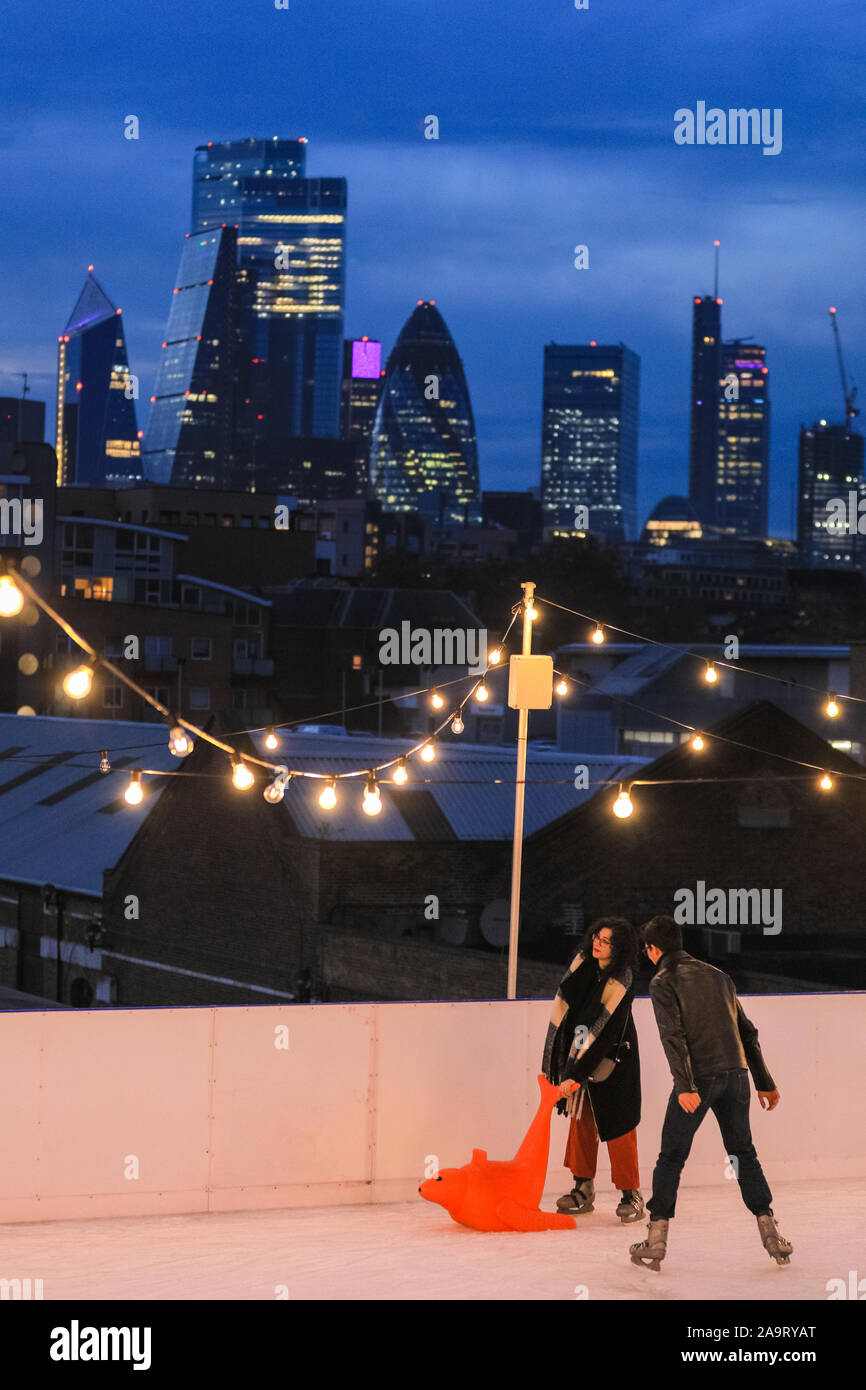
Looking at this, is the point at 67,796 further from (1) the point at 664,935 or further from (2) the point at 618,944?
(1) the point at 664,935

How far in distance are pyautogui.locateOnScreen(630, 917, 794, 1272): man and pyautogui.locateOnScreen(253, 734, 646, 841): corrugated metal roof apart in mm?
22186

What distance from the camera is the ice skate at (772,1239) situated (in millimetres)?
8453

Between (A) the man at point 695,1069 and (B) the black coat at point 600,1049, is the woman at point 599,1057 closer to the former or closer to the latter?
(B) the black coat at point 600,1049

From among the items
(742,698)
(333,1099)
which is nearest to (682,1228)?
(333,1099)

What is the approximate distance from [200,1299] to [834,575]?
5332 inches

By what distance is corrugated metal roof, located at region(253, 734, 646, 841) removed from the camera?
31969 mm

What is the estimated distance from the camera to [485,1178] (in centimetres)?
933

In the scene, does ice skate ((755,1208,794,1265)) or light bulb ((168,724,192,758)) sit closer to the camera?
ice skate ((755,1208,794,1265))

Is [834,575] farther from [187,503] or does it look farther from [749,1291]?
[749,1291]

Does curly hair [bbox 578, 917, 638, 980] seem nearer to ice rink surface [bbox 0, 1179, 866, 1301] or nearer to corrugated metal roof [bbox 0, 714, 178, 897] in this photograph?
ice rink surface [bbox 0, 1179, 866, 1301]

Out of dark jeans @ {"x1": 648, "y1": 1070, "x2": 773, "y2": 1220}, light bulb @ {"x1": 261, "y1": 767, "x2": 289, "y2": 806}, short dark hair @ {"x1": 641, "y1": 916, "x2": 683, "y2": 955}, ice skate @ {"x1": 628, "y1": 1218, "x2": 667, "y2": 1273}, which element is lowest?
ice skate @ {"x1": 628, "y1": 1218, "x2": 667, "y2": 1273}

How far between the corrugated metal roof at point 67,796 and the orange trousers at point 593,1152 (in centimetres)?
2424

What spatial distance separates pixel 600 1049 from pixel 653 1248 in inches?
47.1

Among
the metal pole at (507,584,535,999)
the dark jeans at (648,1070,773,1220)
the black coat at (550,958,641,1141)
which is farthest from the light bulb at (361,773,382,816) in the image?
the dark jeans at (648,1070,773,1220)
